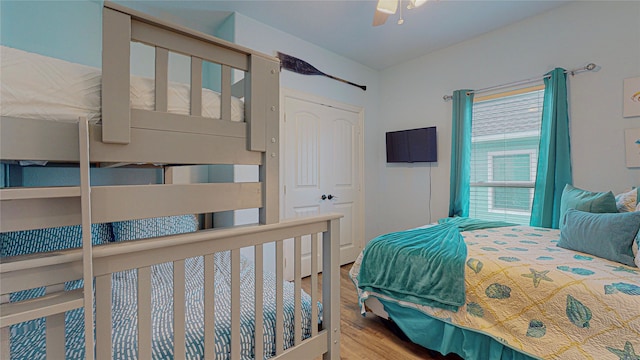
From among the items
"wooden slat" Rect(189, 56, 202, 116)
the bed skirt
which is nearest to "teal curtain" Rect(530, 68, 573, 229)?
the bed skirt

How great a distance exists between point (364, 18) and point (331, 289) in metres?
2.47

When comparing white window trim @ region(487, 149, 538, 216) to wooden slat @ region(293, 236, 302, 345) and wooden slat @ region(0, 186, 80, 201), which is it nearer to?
wooden slat @ region(293, 236, 302, 345)

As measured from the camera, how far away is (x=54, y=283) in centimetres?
69

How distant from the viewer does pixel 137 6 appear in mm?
2332

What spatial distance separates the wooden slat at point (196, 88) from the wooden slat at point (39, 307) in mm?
591

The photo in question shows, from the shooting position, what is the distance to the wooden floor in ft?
5.63

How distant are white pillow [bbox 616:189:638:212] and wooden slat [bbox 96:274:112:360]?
284cm

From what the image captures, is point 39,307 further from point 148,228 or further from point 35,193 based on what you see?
point 148,228

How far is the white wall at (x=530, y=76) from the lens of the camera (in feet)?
7.32

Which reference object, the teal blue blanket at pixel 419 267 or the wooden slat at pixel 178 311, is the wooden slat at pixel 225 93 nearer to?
the wooden slat at pixel 178 311

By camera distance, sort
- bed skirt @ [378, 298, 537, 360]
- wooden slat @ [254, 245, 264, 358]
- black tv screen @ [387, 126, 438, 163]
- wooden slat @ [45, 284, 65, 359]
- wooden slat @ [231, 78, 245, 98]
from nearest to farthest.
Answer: wooden slat @ [45, 284, 65, 359]
wooden slat @ [254, 245, 264, 358]
wooden slat @ [231, 78, 245, 98]
bed skirt @ [378, 298, 537, 360]
black tv screen @ [387, 126, 438, 163]

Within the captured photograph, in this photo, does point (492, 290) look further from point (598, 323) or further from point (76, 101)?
point (76, 101)

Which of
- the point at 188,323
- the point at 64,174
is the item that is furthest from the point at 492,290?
the point at 64,174

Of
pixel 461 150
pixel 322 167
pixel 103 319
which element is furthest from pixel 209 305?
pixel 461 150
